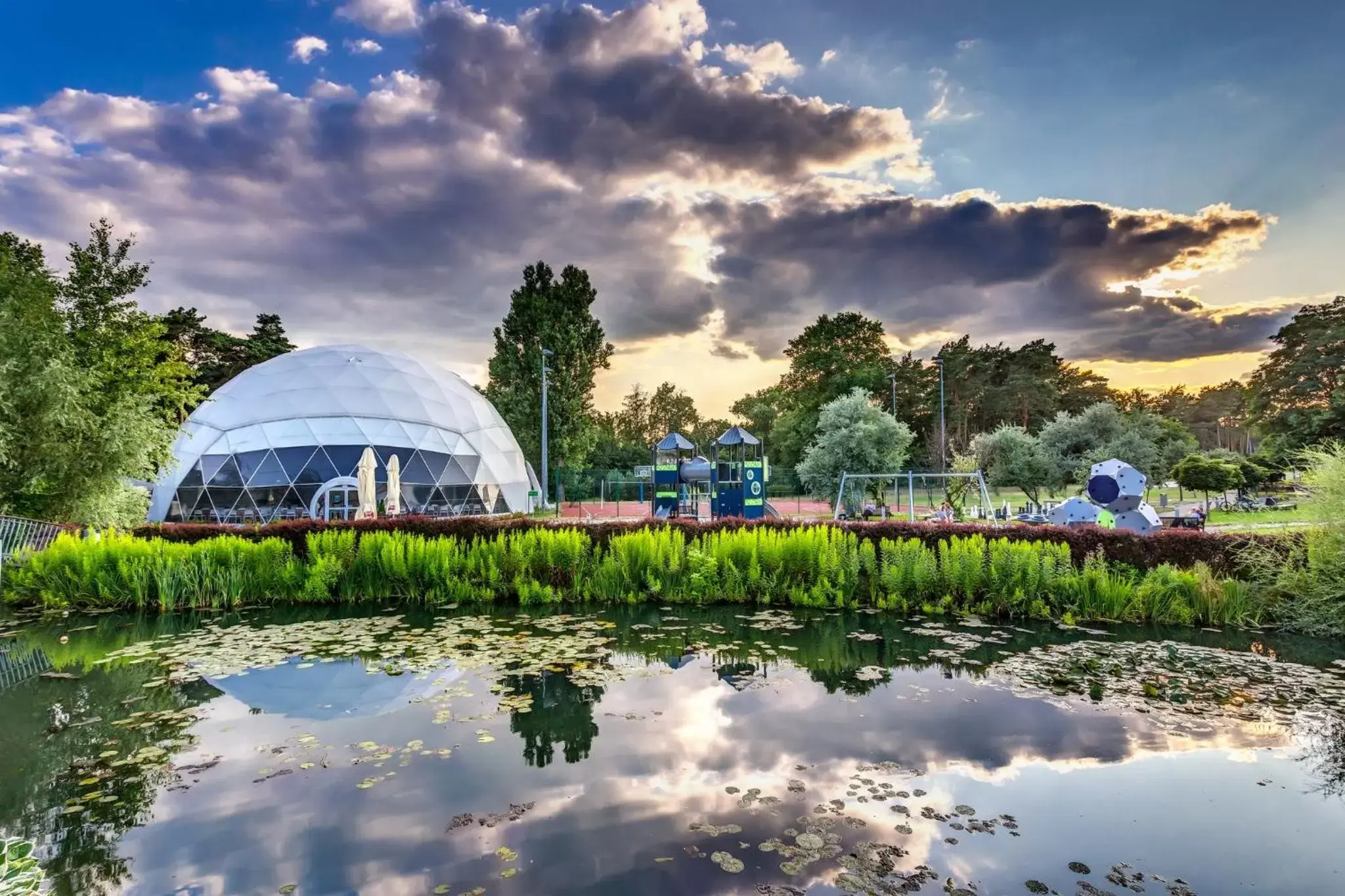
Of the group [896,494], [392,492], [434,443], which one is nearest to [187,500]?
[434,443]

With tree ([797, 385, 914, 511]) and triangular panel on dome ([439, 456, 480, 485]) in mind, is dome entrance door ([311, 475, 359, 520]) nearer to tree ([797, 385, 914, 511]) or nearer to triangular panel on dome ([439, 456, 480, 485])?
triangular panel on dome ([439, 456, 480, 485])

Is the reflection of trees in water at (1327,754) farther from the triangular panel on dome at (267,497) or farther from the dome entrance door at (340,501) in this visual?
the triangular panel on dome at (267,497)

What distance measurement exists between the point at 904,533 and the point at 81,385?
15.9 metres

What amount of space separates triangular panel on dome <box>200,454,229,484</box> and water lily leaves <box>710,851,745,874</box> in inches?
887

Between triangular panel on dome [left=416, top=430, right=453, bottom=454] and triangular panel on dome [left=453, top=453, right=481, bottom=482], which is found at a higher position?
triangular panel on dome [left=416, top=430, right=453, bottom=454]

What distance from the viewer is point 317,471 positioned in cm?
1966

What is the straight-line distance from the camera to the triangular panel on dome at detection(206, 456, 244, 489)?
19719 millimetres

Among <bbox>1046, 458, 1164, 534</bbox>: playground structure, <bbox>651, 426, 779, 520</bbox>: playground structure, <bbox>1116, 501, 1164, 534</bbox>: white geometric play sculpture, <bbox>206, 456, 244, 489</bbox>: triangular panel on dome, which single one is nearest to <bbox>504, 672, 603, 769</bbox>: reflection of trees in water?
<bbox>651, 426, 779, 520</bbox>: playground structure

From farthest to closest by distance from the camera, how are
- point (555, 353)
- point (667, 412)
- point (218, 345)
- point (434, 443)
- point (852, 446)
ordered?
point (667, 412), point (218, 345), point (555, 353), point (852, 446), point (434, 443)

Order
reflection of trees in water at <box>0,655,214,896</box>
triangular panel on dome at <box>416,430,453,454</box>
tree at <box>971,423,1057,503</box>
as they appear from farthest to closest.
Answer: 1. tree at <box>971,423,1057,503</box>
2. triangular panel on dome at <box>416,430,453,454</box>
3. reflection of trees in water at <box>0,655,214,896</box>

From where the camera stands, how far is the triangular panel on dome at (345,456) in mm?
19672

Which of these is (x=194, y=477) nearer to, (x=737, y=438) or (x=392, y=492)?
(x=392, y=492)

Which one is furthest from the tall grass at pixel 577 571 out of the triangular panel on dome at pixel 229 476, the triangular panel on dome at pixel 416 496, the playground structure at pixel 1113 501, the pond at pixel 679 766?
the triangular panel on dome at pixel 229 476

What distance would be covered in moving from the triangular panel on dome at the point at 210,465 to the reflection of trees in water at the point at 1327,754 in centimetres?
2493
